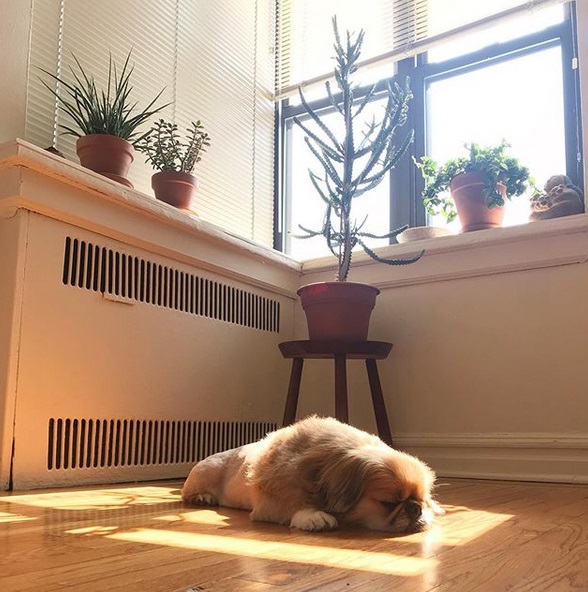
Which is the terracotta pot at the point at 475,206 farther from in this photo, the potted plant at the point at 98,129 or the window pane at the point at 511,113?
the potted plant at the point at 98,129

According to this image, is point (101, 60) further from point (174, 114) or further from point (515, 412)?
point (515, 412)

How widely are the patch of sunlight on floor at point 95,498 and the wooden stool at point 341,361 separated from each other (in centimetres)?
67

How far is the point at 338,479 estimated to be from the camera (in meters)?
1.34

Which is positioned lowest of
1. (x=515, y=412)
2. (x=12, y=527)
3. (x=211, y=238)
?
(x=12, y=527)

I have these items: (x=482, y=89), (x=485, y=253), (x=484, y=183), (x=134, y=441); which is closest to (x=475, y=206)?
(x=484, y=183)

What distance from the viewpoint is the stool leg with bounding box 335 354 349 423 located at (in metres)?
2.37

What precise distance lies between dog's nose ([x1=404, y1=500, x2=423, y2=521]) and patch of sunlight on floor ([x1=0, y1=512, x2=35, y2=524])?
0.73m

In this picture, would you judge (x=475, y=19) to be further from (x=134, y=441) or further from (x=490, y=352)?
(x=134, y=441)

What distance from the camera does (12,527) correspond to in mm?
1241

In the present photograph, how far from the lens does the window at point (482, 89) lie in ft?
9.68

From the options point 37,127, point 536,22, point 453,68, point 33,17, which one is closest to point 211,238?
point 37,127

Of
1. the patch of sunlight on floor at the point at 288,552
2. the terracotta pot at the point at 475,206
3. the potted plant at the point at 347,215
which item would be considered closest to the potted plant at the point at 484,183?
the terracotta pot at the point at 475,206

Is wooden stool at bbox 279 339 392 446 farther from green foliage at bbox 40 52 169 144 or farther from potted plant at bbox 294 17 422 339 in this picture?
green foliage at bbox 40 52 169 144

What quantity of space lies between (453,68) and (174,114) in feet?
4.33
